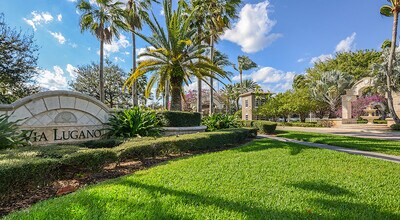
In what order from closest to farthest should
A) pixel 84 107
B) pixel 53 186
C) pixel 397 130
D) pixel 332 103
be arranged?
pixel 53 186 < pixel 84 107 < pixel 397 130 < pixel 332 103

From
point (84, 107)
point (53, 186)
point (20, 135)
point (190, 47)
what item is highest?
point (190, 47)

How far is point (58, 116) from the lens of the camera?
7.28m

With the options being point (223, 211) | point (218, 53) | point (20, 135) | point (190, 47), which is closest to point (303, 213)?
point (223, 211)

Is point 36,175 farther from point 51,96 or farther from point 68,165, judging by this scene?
point 51,96

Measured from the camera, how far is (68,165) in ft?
14.6

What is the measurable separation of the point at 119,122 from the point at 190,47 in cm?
551

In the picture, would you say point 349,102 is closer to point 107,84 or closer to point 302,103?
point 302,103

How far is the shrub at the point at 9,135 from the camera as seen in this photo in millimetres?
5473


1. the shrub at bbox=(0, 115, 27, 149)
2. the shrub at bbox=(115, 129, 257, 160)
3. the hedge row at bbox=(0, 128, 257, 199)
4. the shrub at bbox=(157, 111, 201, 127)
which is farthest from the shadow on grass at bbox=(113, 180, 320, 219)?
the shrub at bbox=(157, 111, 201, 127)

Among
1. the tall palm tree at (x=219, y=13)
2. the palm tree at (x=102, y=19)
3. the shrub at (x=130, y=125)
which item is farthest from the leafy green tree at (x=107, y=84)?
the shrub at (x=130, y=125)

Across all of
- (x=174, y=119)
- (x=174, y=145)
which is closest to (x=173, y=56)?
(x=174, y=119)

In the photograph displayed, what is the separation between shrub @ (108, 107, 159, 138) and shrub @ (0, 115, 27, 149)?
9.00 ft

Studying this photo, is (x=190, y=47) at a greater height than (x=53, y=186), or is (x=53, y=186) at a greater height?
(x=190, y=47)

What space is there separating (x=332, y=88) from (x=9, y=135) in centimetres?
3455
